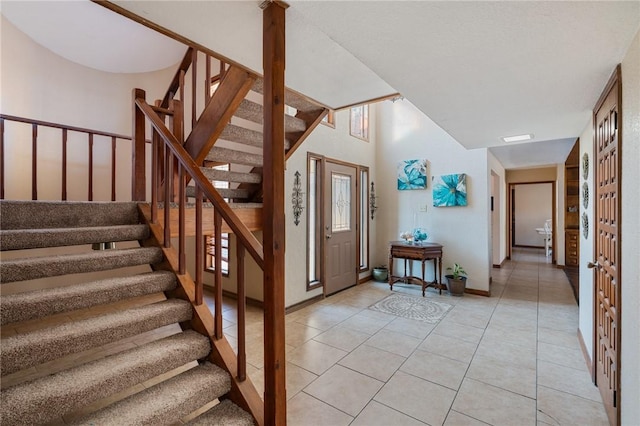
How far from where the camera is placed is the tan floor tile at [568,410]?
6.29 ft

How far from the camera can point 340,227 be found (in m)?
5.01

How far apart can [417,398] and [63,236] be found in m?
2.68

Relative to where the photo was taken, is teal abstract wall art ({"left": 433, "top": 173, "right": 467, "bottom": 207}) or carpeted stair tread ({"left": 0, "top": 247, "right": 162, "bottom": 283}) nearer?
carpeted stair tread ({"left": 0, "top": 247, "right": 162, "bottom": 283})

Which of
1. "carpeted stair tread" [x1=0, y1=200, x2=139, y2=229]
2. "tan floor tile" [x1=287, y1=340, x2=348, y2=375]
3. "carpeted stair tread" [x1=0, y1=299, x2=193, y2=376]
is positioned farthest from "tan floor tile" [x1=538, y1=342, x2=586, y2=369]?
"carpeted stair tread" [x1=0, y1=200, x2=139, y2=229]

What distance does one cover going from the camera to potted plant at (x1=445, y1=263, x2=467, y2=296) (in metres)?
4.63

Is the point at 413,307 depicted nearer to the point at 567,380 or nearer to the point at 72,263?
the point at 567,380

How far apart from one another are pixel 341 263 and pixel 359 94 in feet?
9.77

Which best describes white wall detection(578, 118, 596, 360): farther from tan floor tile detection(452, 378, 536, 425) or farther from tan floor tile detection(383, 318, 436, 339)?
tan floor tile detection(383, 318, 436, 339)

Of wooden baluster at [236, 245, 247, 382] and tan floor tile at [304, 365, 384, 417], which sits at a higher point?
wooden baluster at [236, 245, 247, 382]

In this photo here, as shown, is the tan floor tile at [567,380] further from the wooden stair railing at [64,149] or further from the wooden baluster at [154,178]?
the wooden stair railing at [64,149]

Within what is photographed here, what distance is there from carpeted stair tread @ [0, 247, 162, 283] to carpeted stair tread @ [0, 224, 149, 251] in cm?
10

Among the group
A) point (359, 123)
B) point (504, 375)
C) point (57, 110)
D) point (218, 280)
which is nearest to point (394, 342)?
point (504, 375)

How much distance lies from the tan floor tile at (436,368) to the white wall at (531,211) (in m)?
9.36

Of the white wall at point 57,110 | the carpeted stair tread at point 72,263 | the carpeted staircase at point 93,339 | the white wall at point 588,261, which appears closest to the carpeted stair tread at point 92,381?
the carpeted staircase at point 93,339
